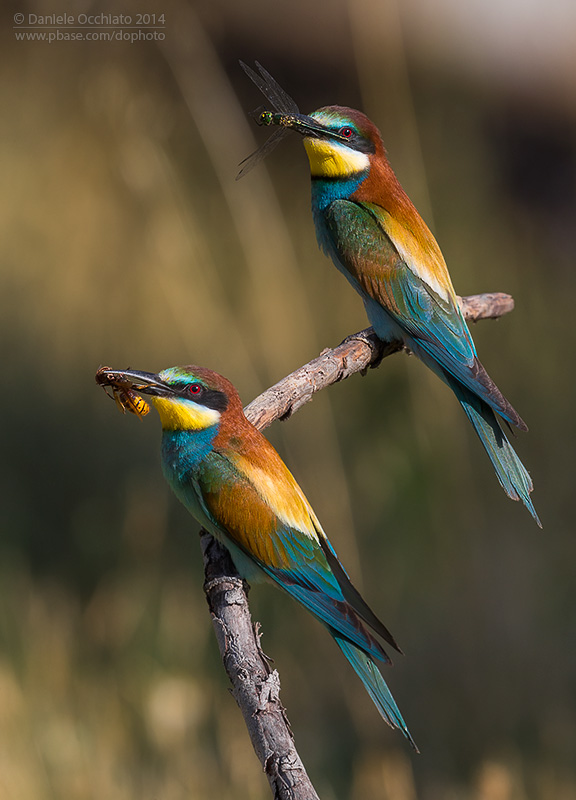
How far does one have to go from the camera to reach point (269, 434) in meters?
2.74

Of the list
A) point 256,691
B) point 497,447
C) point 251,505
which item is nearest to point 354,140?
point 497,447

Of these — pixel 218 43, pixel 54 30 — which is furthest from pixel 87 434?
pixel 218 43

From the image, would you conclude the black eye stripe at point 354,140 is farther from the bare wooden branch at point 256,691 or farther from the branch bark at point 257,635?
the bare wooden branch at point 256,691

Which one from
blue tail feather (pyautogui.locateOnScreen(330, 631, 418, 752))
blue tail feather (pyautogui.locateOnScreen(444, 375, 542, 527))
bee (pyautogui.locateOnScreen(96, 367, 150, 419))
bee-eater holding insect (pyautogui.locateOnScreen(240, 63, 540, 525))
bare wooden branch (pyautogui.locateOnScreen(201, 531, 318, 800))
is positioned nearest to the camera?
bare wooden branch (pyautogui.locateOnScreen(201, 531, 318, 800))

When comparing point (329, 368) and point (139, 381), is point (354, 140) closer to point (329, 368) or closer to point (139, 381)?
point (329, 368)

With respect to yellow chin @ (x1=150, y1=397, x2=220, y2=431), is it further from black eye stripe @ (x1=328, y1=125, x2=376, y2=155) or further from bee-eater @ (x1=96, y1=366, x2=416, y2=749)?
black eye stripe @ (x1=328, y1=125, x2=376, y2=155)

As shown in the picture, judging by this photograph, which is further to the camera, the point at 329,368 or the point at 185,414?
the point at 329,368

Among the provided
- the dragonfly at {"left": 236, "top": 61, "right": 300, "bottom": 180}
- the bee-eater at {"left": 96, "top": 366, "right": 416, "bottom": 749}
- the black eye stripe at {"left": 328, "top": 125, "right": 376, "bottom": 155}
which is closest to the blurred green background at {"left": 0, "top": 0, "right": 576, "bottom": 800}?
the black eye stripe at {"left": 328, "top": 125, "right": 376, "bottom": 155}

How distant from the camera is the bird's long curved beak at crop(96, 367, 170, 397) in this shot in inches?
59.2

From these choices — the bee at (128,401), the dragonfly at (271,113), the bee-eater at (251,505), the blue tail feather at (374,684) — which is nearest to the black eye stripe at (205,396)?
the bee-eater at (251,505)

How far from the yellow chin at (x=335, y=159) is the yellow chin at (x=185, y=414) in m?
0.80

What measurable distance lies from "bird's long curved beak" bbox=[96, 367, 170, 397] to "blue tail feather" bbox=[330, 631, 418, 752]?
1.66ft

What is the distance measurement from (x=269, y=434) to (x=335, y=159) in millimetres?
951

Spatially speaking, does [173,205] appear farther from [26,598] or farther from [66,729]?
[66,729]
